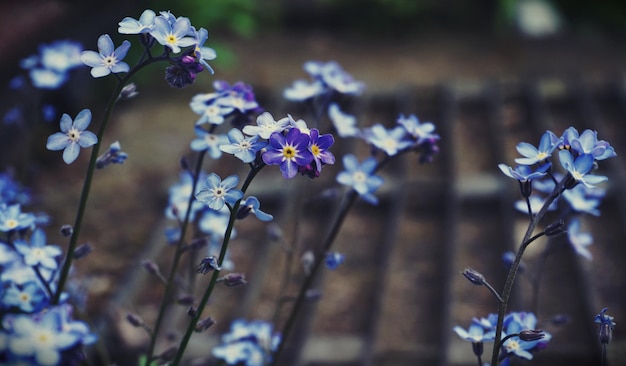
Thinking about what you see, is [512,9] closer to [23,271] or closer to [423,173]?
[423,173]

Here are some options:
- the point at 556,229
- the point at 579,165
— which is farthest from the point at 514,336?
the point at 579,165

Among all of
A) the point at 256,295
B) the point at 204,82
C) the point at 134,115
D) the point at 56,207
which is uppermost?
the point at 204,82

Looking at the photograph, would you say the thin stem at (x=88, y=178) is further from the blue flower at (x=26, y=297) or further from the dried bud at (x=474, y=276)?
the dried bud at (x=474, y=276)

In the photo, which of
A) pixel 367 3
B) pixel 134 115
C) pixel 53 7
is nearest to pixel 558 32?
pixel 367 3

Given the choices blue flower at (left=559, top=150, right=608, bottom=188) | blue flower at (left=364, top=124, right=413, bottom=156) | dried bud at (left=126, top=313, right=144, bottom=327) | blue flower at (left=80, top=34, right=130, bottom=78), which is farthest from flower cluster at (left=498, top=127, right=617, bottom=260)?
dried bud at (left=126, top=313, right=144, bottom=327)

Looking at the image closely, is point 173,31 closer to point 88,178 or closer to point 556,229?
point 88,178

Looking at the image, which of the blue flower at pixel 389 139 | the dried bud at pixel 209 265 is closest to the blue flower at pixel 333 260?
the blue flower at pixel 389 139

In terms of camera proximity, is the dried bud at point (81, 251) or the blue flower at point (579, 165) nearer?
the blue flower at point (579, 165)
